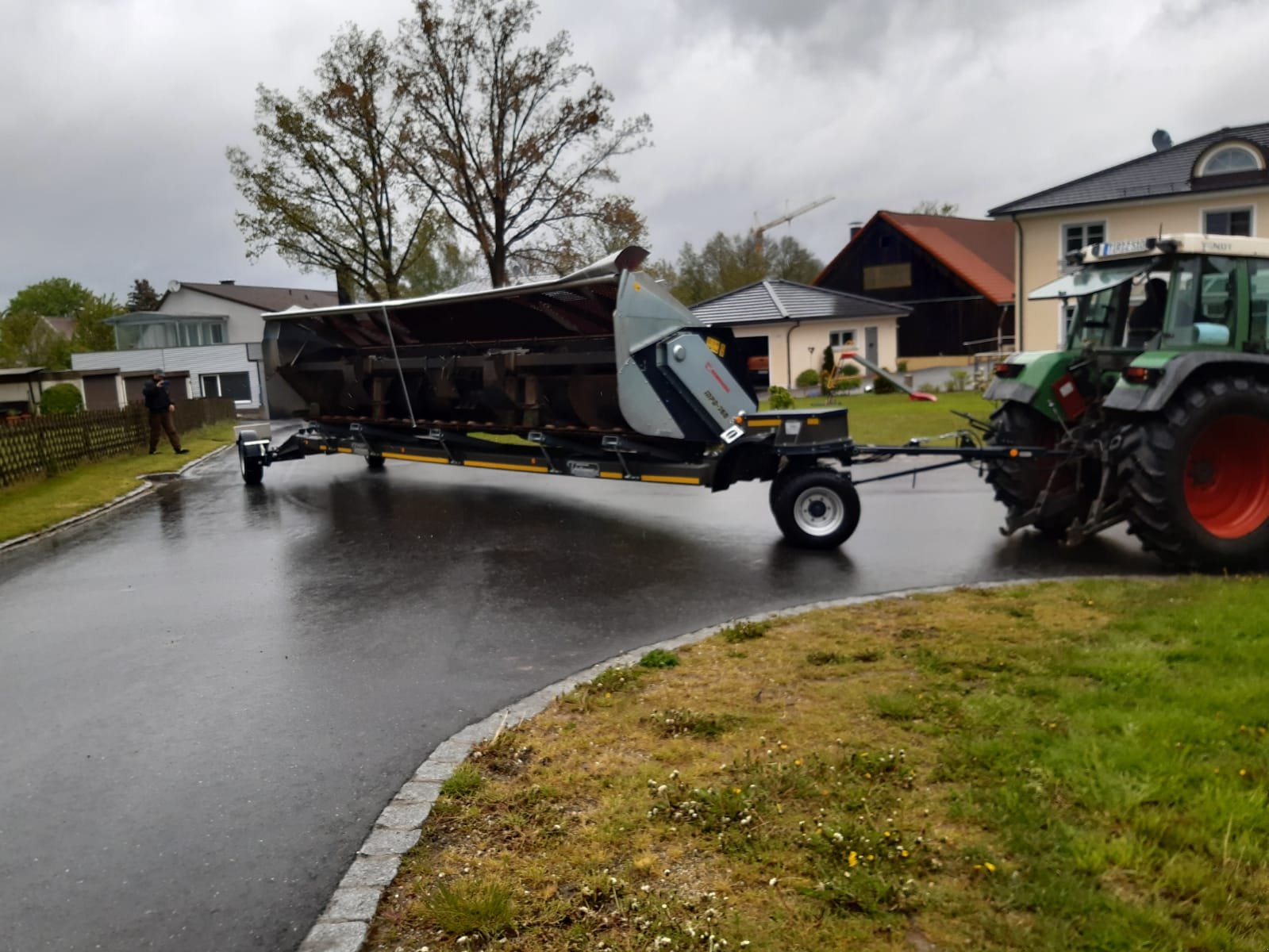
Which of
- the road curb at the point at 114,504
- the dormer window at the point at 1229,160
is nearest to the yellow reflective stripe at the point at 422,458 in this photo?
the road curb at the point at 114,504

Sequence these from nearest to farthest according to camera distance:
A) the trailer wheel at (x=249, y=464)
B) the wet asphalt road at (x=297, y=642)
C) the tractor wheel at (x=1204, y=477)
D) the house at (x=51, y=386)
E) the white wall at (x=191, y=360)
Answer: the wet asphalt road at (x=297, y=642)
the tractor wheel at (x=1204, y=477)
the trailer wheel at (x=249, y=464)
the house at (x=51, y=386)
the white wall at (x=191, y=360)

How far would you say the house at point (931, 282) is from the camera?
139ft

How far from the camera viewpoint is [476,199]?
28.8m

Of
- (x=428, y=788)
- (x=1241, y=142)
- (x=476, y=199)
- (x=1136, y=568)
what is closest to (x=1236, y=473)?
(x=1136, y=568)

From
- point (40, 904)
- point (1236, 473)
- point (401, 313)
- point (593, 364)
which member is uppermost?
point (401, 313)

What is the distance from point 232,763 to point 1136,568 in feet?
21.8

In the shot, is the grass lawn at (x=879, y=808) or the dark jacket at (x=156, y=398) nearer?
the grass lawn at (x=879, y=808)

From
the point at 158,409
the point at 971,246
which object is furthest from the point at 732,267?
the point at 158,409

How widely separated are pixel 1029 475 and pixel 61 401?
30.9m

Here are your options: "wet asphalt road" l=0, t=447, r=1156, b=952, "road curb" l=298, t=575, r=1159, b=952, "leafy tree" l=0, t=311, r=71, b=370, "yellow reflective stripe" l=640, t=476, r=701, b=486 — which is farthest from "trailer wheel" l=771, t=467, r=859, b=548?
"leafy tree" l=0, t=311, r=71, b=370

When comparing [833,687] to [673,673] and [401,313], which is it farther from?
[401,313]

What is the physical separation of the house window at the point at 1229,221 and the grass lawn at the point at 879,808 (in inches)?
1207

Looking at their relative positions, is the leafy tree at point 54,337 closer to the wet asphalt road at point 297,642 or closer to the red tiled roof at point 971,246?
the red tiled roof at point 971,246

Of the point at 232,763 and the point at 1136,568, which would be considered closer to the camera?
the point at 232,763
